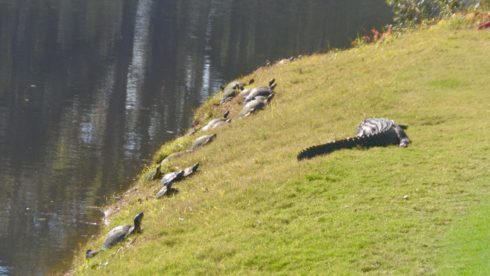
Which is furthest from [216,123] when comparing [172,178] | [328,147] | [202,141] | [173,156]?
[328,147]

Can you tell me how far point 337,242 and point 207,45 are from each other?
32.7m

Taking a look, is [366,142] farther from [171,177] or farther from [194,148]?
[194,148]

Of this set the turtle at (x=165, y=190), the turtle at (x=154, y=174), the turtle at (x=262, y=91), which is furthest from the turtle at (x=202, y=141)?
the turtle at (x=165, y=190)

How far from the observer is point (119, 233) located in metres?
12.6

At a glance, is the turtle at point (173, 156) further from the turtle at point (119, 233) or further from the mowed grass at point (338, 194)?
the turtle at point (119, 233)

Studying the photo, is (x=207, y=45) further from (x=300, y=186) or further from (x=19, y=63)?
(x=300, y=186)

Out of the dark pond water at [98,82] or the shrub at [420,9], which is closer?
the dark pond water at [98,82]

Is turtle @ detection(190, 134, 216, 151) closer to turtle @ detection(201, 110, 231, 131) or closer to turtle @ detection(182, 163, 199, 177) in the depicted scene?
turtle @ detection(201, 110, 231, 131)

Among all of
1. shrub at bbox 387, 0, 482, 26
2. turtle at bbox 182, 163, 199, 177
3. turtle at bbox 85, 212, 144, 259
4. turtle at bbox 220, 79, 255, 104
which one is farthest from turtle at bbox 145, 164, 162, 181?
shrub at bbox 387, 0, 482, 26

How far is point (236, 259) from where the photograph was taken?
30.3ft

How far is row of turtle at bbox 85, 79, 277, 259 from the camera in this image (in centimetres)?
1252

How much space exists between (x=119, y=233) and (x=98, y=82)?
18428 mm

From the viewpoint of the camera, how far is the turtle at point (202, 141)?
17656mm

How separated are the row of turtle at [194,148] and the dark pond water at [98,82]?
1.39 metres
